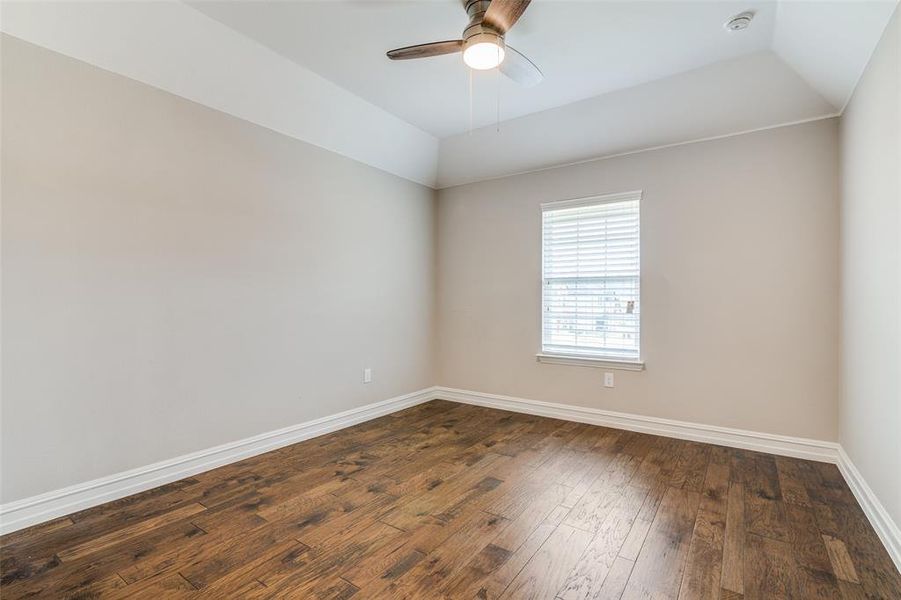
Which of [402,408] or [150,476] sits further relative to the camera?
[402,408]

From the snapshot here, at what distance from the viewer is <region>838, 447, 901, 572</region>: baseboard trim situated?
6.01 ft

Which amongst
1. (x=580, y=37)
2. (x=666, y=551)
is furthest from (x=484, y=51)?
(x=666, y=551)

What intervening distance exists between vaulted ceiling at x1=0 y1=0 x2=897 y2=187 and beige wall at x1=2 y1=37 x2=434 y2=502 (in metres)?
0.21

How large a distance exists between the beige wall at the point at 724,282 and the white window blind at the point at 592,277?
0.33ft

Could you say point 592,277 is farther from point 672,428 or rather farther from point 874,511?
point 874,511

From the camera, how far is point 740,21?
242cm

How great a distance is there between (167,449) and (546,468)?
96.4 inches

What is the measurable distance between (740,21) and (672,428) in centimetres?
288

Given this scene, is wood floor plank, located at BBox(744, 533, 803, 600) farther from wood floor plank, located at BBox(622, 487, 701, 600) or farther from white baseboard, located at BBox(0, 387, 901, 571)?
white baseboard, located at BBox(0, 387, 901, 571)

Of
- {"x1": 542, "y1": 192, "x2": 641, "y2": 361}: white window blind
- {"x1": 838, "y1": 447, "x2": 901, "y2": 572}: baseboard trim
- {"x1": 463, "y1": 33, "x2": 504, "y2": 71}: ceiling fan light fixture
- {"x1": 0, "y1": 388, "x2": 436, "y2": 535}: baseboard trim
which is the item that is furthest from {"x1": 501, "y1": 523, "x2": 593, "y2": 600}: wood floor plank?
{"x1": 463, "y1": 33, "x2": 504, "y2": 71}: ceiling fan light fixture

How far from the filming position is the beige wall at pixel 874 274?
189 centimetres

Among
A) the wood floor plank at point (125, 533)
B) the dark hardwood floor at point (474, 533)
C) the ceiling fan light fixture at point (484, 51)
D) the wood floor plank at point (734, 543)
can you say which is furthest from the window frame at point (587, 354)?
the wood floor plank at point (125, 533)

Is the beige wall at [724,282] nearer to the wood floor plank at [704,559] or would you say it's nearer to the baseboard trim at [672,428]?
the baseboard trim at [672,428]

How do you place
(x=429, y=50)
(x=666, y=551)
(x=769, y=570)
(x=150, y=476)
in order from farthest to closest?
(x=150, y=476) < (x=429, y=50) < (x=666, y=551) < (x=769, y=570)
